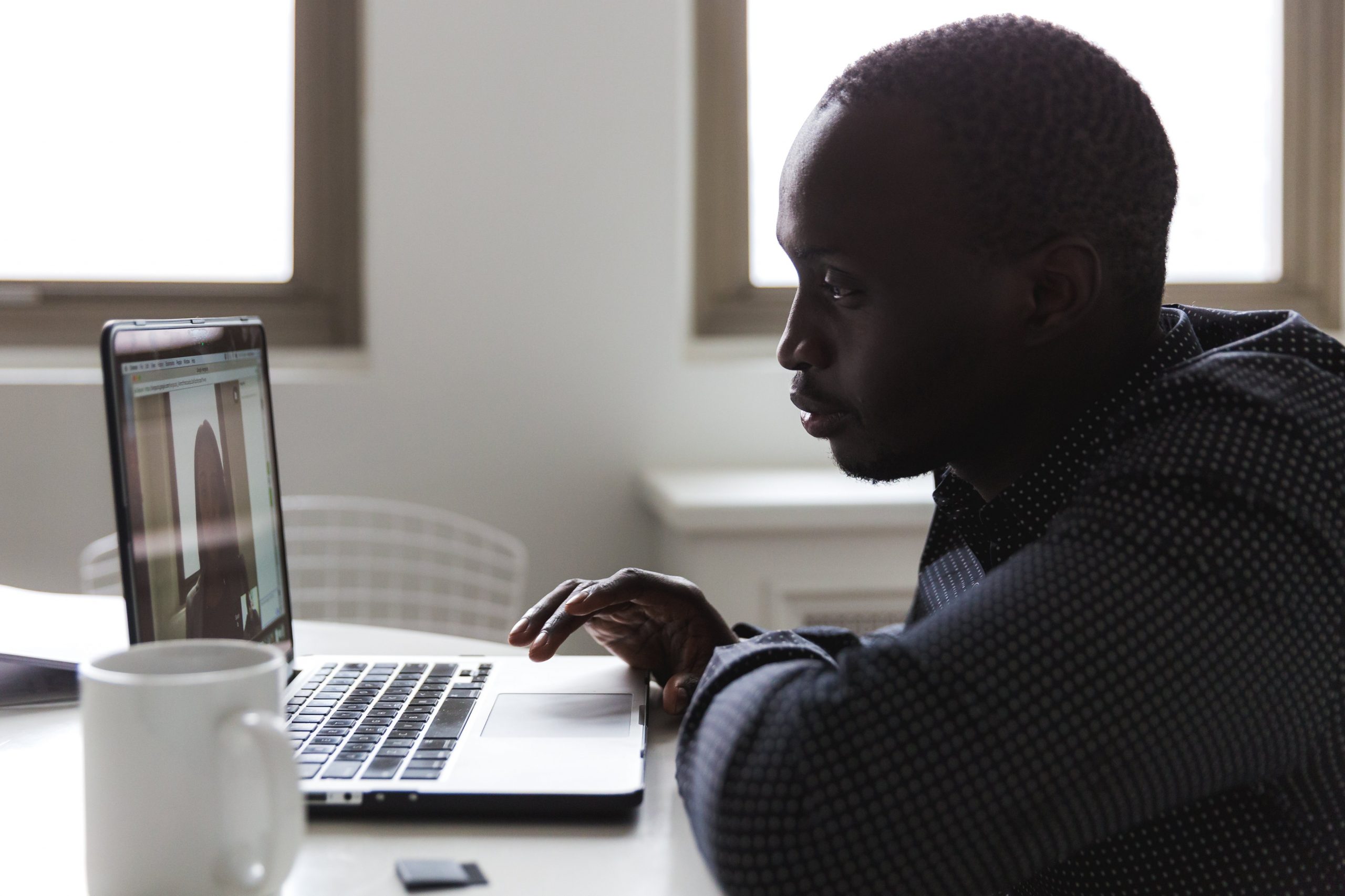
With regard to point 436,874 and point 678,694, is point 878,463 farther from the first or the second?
point 436,874

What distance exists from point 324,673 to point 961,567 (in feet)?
1.71

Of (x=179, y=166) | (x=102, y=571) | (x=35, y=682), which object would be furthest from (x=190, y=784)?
(x=179, y=166)

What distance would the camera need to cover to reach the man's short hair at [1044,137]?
729 millimetres

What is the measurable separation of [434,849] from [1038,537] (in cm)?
44

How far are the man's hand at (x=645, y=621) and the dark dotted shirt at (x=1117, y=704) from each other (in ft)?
0.81

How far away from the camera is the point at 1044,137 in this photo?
73cm

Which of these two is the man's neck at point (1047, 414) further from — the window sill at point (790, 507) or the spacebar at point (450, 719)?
the window sill at point (790, 507)

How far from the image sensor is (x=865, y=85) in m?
0.78

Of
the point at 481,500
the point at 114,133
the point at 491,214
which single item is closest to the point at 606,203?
the point at 491,214

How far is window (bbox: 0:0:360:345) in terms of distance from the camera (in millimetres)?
2184

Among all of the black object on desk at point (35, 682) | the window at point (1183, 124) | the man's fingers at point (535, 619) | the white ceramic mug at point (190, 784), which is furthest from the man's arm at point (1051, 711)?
the window at point (1183, 124)

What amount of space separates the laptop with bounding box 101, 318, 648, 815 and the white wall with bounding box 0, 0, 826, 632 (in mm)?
1165

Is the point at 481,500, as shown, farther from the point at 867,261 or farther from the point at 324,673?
the point at 867,261

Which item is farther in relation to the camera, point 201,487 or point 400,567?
point 400,567
